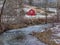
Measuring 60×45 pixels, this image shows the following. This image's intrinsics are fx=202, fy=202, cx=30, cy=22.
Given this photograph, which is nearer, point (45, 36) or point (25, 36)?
point (45, 36)

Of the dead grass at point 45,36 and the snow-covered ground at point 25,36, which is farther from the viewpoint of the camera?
the snow-covered ground at point 25,36

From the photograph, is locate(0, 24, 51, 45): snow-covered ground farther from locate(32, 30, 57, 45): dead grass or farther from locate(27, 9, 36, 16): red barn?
locate(27, 9, 36, 16): red barn

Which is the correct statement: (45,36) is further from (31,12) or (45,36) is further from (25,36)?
(31,12)

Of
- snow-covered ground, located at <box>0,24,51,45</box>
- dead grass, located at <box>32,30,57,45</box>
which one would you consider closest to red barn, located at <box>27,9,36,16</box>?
snow-covered ground, located at <box>0,24,51,45</box>

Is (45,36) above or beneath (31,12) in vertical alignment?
beneath

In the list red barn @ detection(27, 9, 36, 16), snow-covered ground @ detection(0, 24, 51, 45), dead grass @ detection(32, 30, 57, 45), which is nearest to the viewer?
dead grass @ detection(32, 30, 57, 45)

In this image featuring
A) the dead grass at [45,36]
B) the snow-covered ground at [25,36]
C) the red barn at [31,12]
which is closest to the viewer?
the dead grass at [45,36]

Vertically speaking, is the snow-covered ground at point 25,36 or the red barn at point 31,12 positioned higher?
the red barn at point 31,12

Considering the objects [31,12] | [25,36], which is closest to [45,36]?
[25,36]

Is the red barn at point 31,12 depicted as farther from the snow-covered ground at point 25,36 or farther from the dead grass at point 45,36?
the dead grass at point 45,36

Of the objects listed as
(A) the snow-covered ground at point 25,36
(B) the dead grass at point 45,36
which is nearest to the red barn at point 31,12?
(A) the snow-covered ground at point 25,36

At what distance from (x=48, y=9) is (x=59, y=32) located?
72 centimetres

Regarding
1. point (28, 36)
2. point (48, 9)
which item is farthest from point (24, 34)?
point (48, 9)

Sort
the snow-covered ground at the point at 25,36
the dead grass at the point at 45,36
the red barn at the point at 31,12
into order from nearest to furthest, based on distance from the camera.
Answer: the dead grass at the point at 45,36
the snow-covered ground at the point at 25,36
the red barn at the point at 31,12
